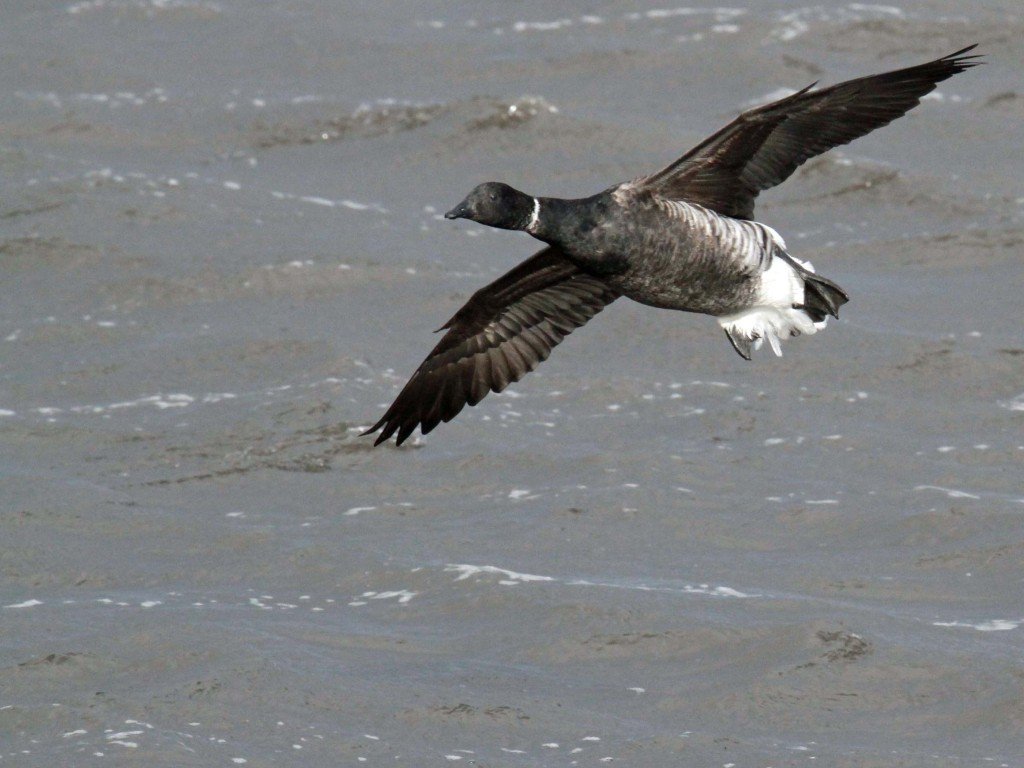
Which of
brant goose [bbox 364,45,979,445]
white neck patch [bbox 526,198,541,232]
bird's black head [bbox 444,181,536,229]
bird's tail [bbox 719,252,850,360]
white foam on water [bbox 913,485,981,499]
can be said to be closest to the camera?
bird's black head [bbox 444,181,536,229]

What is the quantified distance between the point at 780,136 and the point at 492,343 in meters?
1.89

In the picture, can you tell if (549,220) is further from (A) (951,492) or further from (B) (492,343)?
(A) (951,492)

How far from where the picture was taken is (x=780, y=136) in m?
9.95

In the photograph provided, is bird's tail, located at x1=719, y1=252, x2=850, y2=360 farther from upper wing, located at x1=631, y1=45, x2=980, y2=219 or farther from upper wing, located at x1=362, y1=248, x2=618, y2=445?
upper wing, located at x1=362, y1=248, x2=618, y2=445

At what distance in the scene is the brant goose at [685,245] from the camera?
9500 mm

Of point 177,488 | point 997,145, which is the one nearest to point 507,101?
point 997,145

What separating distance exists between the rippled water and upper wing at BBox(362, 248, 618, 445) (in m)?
1.42

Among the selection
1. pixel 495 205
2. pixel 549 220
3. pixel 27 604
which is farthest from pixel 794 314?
pixel 27 604

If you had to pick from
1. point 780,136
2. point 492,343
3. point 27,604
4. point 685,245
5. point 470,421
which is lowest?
point 27,604

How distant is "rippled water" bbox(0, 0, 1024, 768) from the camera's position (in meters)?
10.8

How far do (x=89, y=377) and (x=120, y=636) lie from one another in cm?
378

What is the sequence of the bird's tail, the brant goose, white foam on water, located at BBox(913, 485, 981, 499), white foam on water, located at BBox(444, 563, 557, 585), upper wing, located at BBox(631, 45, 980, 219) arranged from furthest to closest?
white foam on water, located at BBox(913, 485, 981, 499) < white foam on water, located at BBox(444, 563, 557, 585) < the bird's tail < upper wing, located at BBox(631, 45, 980, 219) < the brant goose

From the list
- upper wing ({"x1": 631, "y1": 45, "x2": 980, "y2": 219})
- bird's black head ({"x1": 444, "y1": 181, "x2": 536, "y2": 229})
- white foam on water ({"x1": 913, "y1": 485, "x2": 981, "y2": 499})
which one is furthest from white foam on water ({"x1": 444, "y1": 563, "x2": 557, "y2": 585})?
bird's black head ({"x1": 444, "y1": 181, "x2": 536, "y2": 229})

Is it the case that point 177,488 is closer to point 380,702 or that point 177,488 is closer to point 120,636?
point 120,636
